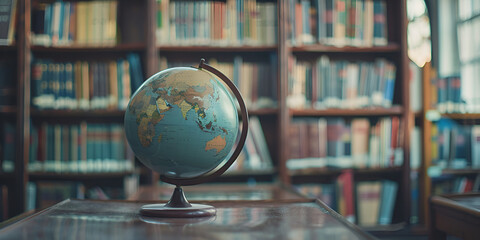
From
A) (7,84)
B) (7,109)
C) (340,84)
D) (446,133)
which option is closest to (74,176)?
(7,109)

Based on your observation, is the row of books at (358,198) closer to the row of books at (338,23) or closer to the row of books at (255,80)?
the row of books at (255,80)

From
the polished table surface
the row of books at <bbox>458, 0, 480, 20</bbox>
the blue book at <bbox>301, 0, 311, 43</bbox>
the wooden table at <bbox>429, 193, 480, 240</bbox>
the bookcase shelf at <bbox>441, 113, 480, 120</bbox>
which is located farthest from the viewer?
the row of books at <bbox>458, 0, 480, 20</bbox>

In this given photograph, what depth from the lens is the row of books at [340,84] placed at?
122 inches

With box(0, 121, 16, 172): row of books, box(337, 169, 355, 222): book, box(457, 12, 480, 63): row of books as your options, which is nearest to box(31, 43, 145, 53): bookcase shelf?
box(0, 121, 16, 172): row of books

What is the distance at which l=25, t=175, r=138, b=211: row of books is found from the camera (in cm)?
305

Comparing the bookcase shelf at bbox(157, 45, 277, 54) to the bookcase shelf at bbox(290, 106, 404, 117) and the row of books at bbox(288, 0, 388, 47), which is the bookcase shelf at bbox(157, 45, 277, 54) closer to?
the row of books at bbox(288, 0, 388, 47)

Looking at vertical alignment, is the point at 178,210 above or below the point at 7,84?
below

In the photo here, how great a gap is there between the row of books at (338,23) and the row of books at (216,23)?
0.52 ft

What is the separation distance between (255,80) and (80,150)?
1222 millimetres

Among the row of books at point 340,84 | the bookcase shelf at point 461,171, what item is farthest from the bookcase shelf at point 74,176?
the bookcase shelf at point 461,171

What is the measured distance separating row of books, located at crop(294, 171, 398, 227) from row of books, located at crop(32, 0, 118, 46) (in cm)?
167

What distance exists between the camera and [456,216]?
5.22ft

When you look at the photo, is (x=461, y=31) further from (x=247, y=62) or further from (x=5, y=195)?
(x=5, y=195)

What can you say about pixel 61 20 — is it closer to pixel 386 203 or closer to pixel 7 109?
pixel 7 109
